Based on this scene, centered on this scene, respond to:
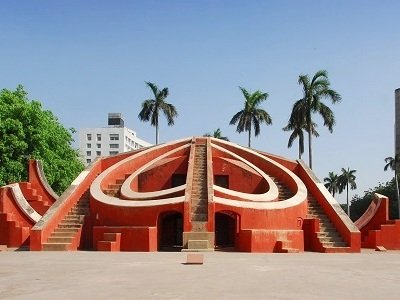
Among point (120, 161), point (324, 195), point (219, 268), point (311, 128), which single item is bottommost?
point (219, 268)

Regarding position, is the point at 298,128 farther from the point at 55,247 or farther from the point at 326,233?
the point at 55,247

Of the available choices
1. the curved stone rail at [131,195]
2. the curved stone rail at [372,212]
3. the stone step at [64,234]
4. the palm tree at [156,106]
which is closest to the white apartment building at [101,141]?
the palm tree at [156,106]

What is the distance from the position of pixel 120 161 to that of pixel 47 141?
373 inches

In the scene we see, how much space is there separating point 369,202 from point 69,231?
56.0 metres

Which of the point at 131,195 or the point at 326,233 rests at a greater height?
the point at 131,195

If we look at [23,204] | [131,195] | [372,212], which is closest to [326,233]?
[372,212]

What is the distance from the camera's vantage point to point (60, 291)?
7.38m

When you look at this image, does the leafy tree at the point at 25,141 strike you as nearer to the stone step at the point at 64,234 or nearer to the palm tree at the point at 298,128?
the stone step at the point at 64,234

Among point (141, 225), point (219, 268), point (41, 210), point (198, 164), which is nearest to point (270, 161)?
point (198, 164)

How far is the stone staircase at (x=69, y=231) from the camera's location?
1595 cm

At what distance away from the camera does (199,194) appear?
17781 mm

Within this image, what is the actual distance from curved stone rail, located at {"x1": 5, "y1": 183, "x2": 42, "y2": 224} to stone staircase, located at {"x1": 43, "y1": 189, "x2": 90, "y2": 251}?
5.88 feet

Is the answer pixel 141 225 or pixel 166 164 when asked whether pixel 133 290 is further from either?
pixel 166 164

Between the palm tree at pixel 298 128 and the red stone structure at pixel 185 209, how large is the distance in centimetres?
1169
